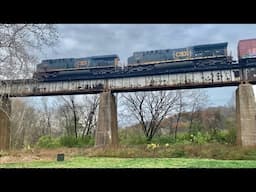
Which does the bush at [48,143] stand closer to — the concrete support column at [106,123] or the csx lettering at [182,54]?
the concrete support column at [106,123]

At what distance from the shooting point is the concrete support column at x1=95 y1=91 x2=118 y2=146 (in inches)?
763

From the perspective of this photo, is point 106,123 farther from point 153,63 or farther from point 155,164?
point 155,164

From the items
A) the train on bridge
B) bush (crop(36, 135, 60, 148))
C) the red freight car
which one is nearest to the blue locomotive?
the train on bridge

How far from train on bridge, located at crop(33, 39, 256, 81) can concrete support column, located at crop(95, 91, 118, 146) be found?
173cm

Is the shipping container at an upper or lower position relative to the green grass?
upper

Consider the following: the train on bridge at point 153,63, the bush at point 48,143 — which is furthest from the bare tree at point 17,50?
the bush at point 48,143

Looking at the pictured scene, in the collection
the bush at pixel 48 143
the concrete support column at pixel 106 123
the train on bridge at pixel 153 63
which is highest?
Result: the train on bridge at pixel 153 63

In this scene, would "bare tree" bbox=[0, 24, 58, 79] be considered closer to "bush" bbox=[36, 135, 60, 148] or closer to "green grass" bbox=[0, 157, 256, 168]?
"green grass" bbox=[0, 157, 256, 168]

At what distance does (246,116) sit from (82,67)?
11631 mm

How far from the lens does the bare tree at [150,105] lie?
32.2m

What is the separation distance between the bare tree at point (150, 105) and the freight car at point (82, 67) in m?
11.5

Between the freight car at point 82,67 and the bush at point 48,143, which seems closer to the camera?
the freight car at point 82,67
